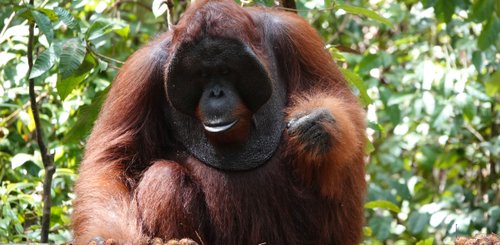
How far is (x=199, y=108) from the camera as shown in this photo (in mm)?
4305

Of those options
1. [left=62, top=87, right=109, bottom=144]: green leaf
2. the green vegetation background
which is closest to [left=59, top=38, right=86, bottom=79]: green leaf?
the green vegetation background

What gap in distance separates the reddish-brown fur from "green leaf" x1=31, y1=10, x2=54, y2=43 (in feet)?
1.42

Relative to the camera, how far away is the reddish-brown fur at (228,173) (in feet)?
13.9

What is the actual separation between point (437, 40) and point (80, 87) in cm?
358

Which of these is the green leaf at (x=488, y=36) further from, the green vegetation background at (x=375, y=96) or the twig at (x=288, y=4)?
the twig at (x=288, y=4)

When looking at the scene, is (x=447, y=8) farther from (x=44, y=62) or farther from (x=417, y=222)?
(x=44, y=62)

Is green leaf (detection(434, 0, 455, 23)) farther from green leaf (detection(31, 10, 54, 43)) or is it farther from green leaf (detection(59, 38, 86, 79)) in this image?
green leaf (detection(31, 10, 54, 43))

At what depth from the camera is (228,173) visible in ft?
14.8

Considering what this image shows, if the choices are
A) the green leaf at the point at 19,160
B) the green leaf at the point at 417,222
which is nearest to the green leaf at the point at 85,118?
the green leaf at the point at 19,160

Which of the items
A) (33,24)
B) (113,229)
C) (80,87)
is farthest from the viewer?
(80,87)

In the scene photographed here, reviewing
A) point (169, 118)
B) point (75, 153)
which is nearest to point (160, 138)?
point (169, 118)

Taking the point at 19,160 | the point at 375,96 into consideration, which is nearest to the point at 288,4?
the point at 19,160

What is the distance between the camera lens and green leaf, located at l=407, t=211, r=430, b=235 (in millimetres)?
6672

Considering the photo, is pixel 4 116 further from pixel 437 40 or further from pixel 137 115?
pixel 437 40
